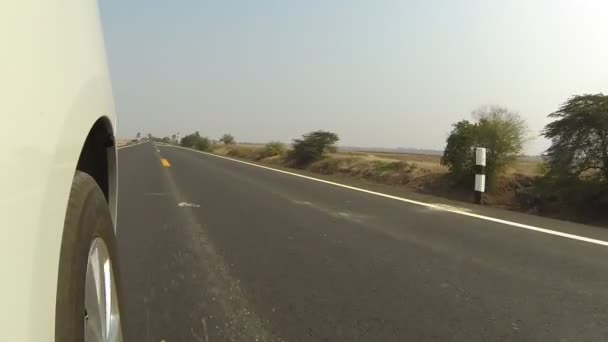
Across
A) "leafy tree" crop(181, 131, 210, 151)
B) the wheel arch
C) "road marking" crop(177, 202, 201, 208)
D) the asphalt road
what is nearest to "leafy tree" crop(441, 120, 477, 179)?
the asphalt road

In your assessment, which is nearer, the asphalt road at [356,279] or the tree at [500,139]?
the asphalt road at [356,279]

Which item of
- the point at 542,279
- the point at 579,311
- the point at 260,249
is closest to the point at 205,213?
the point at 260,249

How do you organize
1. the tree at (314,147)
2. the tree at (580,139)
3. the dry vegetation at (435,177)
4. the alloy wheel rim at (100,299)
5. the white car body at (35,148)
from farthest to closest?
1. the tree at (314,147)
2. the dry vegetation at (435,177)
3. the tree at (580,139)
4. the alloy wheel rim at (100,299)
5. the white car body at (35,148)

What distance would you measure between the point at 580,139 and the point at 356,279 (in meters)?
11.0

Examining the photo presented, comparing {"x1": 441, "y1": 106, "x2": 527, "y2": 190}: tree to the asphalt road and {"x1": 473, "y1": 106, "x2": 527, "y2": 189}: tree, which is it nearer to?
{"x1": 473, "y1": 106, "x2": 527, "y2": 189}: tree

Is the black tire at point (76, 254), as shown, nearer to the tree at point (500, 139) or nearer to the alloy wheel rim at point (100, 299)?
the alloy wheel rim at point (100, 299)

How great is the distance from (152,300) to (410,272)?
205 centimetres

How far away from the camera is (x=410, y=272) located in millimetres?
4062

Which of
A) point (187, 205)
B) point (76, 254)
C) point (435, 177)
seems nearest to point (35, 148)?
point (76, 254)

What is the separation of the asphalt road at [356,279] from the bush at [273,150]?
118ft

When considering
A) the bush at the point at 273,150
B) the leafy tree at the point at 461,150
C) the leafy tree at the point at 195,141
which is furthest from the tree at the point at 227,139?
the leafy tree at the point at 461,150

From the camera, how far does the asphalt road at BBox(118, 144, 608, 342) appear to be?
9.55 feet

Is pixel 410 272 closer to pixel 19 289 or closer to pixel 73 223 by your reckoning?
pixel 73 223

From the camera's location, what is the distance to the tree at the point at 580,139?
1202 centimetres
